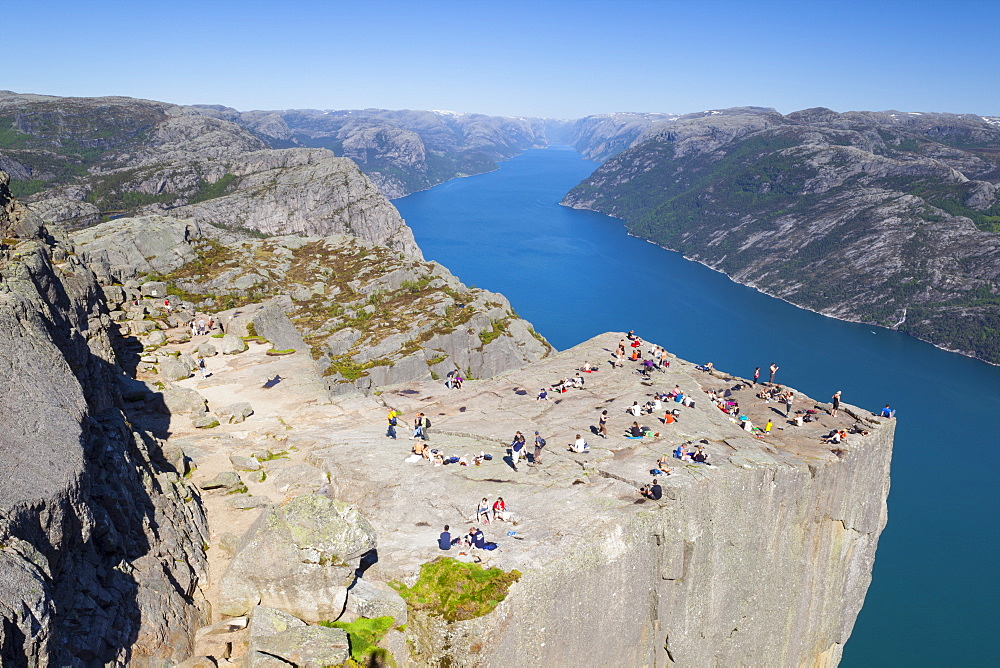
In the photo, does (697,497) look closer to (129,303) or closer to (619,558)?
(619,558)

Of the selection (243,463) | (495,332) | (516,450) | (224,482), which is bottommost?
(243,463)

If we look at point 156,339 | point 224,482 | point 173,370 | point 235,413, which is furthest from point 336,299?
point 224,482

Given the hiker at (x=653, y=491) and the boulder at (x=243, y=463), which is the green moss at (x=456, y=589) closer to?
the hiker at (x=653, y=491)

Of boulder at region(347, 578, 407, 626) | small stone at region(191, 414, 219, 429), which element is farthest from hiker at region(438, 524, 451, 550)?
small stone at region(191, 414, 219, 429)

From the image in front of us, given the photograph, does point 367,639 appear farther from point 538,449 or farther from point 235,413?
point 235,413

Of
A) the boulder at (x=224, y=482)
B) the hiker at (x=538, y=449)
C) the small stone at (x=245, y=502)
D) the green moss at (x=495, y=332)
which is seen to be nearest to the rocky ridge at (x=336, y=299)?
the green moss at (x=495, y=332)

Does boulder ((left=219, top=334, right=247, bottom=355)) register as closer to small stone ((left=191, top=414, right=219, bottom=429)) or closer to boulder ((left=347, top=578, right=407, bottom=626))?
small stone ((left=191, top=414, right=219, bottom=429))
